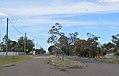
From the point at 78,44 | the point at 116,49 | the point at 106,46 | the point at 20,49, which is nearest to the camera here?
the point at 116,49

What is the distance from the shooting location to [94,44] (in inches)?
5256

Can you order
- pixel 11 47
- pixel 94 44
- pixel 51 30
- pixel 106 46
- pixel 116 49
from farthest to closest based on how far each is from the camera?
1. pixel 11 47
2. pixel 106 46
3. pixel 94 44
4. pixel 116 49
5. pixel 51 30

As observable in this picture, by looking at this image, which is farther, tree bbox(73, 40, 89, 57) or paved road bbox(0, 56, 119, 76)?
tree bbox(73, 40, 89, 57)

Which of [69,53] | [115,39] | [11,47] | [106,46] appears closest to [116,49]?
[115,39]

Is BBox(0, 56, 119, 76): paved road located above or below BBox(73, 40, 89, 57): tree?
below

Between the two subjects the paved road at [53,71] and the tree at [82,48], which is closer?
the paved road at [53,71]

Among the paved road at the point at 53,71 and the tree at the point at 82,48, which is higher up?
the tree at the point at 82,48

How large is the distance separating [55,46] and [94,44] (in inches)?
1681

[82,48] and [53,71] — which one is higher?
[82,48]

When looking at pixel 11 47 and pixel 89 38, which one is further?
pixel 11 47

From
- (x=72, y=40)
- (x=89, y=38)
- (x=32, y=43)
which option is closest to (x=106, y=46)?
(x=72, y=40)

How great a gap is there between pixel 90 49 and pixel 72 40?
28.9m

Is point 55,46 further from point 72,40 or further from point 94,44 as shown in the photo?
point 72,40

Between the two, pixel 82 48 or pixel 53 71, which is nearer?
pixel 53 71
